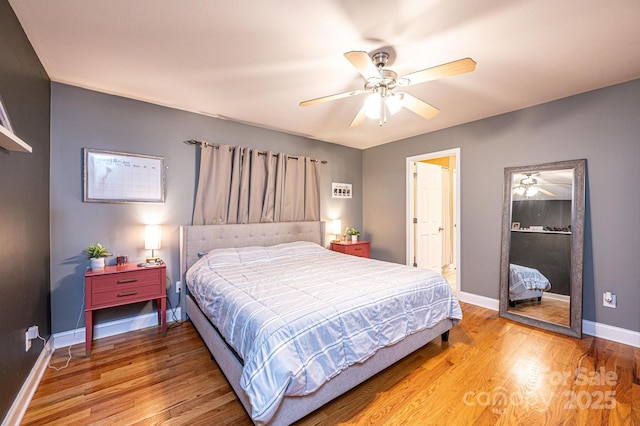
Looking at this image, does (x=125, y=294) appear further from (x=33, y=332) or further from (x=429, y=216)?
(x=429, y=216)

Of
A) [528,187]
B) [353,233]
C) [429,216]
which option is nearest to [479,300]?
[528,187]

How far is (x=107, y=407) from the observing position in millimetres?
1766

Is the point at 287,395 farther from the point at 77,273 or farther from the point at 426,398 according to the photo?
the point at 77,273

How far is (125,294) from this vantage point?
2521 mm

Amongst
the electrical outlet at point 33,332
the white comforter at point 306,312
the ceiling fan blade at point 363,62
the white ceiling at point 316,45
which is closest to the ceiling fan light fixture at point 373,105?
the ceiling fan blade at point 363,62

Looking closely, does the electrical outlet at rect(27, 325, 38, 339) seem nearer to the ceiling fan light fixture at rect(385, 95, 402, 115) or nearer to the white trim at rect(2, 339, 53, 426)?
the white trim at rect(2, 339, 53, 426)

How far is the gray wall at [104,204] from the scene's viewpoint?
8.41 feet

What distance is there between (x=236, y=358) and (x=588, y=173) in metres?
3.77

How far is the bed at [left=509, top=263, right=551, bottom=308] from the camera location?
3057mm

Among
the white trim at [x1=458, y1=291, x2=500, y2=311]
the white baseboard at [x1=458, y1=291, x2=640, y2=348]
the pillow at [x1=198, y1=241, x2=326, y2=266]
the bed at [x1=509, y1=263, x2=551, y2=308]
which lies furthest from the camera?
the white trim at [x1=458, y1=291, x2=500, y2=311]

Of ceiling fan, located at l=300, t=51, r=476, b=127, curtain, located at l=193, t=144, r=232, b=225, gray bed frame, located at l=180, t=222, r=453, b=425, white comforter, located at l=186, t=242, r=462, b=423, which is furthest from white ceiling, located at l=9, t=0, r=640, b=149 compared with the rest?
white comforter, located at l=186, t=242, r=462, b=423

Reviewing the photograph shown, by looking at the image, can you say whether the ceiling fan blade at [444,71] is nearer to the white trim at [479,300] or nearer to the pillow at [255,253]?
the pillow at [255,253]

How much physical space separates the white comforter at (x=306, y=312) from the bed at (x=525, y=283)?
4.30 ft

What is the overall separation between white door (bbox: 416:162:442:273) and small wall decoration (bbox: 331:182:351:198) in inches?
48.6
